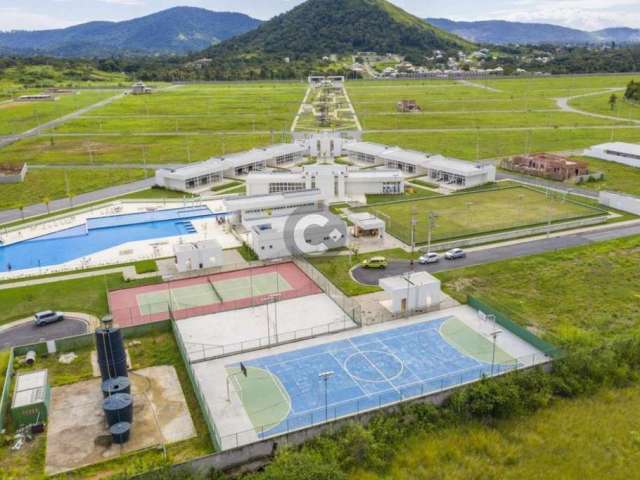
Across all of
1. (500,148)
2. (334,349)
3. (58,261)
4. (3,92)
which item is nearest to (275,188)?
(58,261)

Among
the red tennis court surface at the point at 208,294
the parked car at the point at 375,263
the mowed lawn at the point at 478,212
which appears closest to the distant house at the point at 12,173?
the red tennis court surface at the point at 208,294

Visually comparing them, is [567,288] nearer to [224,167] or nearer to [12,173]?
[224,167]

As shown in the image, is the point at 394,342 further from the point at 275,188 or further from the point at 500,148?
the point at 500,148

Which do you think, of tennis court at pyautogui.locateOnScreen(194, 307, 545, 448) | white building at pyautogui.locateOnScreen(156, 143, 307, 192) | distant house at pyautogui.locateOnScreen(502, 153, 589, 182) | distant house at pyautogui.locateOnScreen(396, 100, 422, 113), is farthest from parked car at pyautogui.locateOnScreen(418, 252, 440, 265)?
distant house at pyautogui.locateOnScreen(396, 100, 422, 113)

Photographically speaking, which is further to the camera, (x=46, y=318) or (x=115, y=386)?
(x=46, y=318)

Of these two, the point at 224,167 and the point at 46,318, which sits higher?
the point at 224,167

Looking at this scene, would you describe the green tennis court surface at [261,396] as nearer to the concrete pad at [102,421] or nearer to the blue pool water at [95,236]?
the concrete pad at [102,421]

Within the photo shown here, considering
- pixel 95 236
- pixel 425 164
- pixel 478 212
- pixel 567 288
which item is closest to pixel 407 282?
pixel 567 288

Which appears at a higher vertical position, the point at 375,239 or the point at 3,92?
the point at 3,92
